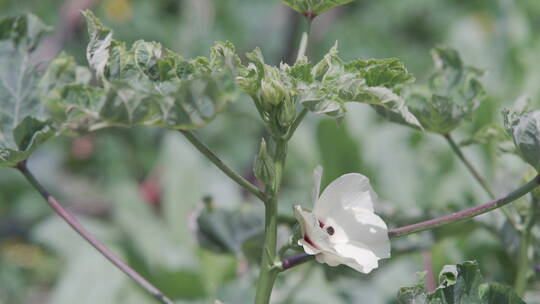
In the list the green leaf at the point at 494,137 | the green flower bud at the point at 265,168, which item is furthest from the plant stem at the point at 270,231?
the green leaf at the point at 494,137

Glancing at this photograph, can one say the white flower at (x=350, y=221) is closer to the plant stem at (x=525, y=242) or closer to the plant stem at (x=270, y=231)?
the plant stem at (x=270, y=231)

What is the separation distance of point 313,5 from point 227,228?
1.09 feet

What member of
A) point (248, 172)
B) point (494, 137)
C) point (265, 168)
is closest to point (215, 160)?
point (265, 168)

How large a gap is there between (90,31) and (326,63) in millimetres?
177

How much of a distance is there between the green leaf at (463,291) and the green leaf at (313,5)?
22cm

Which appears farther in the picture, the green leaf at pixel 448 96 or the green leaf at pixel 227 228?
the green leaf at pixel 227 228

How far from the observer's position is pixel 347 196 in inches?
20.2

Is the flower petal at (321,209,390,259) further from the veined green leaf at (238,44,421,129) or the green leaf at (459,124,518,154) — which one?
the green leaf at (459,124,518,154)

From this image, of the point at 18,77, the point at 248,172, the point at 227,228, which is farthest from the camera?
the point at 248,172

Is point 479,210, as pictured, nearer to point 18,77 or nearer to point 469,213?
point 469,213

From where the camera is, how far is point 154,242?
4.57 feet

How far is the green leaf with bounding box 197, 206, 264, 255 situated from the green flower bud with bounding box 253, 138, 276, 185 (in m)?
0.30

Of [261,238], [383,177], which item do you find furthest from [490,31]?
[261,238]

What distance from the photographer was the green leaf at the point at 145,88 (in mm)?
470
